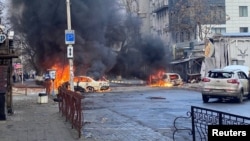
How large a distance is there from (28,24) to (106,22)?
8.94m

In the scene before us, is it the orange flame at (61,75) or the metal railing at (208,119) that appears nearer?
the metal railing at (208,119)

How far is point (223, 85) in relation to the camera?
2367 cm

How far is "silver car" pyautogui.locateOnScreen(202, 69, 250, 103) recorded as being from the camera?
23.6 metres

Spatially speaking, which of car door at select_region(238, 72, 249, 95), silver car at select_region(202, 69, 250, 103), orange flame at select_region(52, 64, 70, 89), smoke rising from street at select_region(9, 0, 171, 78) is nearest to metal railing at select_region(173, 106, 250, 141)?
silver car at select_region(202, 69, 250, 103)

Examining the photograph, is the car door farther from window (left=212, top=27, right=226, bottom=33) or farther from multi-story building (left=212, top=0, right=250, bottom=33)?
multi-story building (left=212, top=0, right=250, bottom=33)

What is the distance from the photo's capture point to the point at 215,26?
62.0 meters

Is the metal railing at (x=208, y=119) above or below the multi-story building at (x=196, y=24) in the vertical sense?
below

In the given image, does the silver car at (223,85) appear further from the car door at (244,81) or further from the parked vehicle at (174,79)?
the parked vehicle at (174,79)

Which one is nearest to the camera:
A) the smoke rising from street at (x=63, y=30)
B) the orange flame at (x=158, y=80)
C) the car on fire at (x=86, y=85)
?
the car on fire at (x=86, y=85)

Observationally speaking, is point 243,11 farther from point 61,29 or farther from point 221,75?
point 221,75

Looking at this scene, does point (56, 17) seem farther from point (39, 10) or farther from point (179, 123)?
point (179, 123)

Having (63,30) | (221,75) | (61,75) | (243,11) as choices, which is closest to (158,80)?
(63,30)

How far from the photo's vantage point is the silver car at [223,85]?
23562 mm

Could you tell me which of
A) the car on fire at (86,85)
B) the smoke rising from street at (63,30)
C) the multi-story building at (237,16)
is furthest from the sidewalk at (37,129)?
the multi-story building at (237,16)
